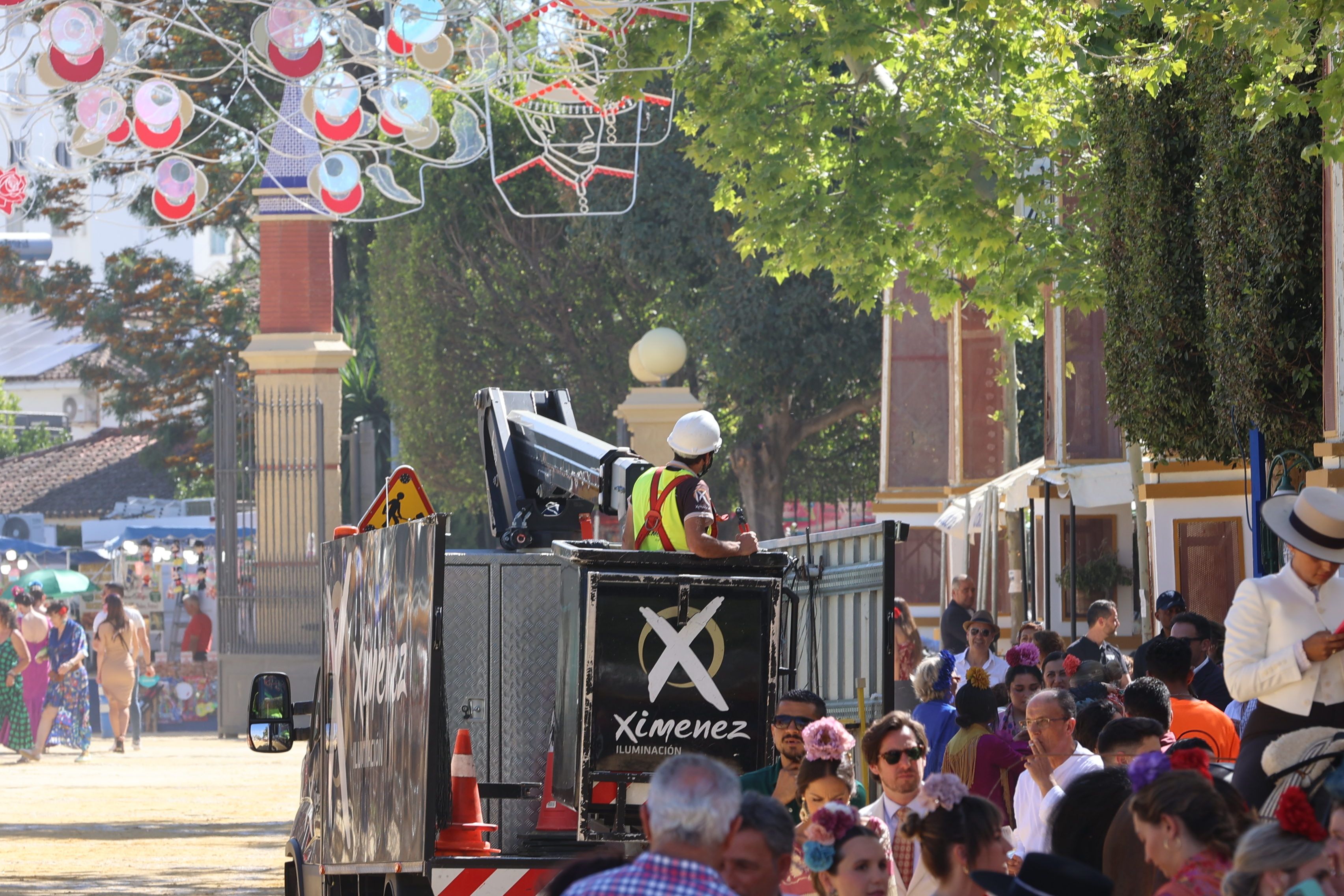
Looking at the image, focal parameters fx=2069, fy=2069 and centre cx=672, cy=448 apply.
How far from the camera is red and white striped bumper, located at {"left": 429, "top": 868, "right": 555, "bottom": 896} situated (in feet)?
27.0

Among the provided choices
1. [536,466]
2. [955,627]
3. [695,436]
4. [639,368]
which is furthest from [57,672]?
[695,436]

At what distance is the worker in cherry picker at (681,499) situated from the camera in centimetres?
865

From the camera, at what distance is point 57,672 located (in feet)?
84.7

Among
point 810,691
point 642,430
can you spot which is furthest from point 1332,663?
point 642,430

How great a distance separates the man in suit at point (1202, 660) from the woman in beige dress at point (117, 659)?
661 inches

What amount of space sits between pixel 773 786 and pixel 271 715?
3.48m

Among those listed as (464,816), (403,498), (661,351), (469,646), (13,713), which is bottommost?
(13,713)

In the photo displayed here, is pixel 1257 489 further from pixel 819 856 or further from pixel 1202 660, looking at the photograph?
pixel 819 856

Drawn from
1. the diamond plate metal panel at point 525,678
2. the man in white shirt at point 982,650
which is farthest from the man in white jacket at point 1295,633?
the man in white shirt at point 982,650

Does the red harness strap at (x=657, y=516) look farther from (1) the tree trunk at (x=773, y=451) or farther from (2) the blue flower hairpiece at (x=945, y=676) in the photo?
(1) the tree trunk at (x=773, y=451)

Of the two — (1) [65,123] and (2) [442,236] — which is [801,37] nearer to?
(1) [65,123]

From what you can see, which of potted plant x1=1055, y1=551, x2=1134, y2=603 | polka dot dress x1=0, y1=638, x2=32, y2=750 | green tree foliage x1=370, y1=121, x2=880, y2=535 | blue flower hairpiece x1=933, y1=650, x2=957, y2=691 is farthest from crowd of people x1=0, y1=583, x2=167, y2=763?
blue flower hairpiece x1=933, y1=650, x2=957, y2=691

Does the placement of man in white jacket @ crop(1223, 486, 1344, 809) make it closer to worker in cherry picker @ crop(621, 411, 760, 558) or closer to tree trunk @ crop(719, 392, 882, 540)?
worker in cherry picker @ crop(621, 411, 760, 558)

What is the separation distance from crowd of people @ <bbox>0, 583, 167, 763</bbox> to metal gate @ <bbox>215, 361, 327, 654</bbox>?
67.6 inches
